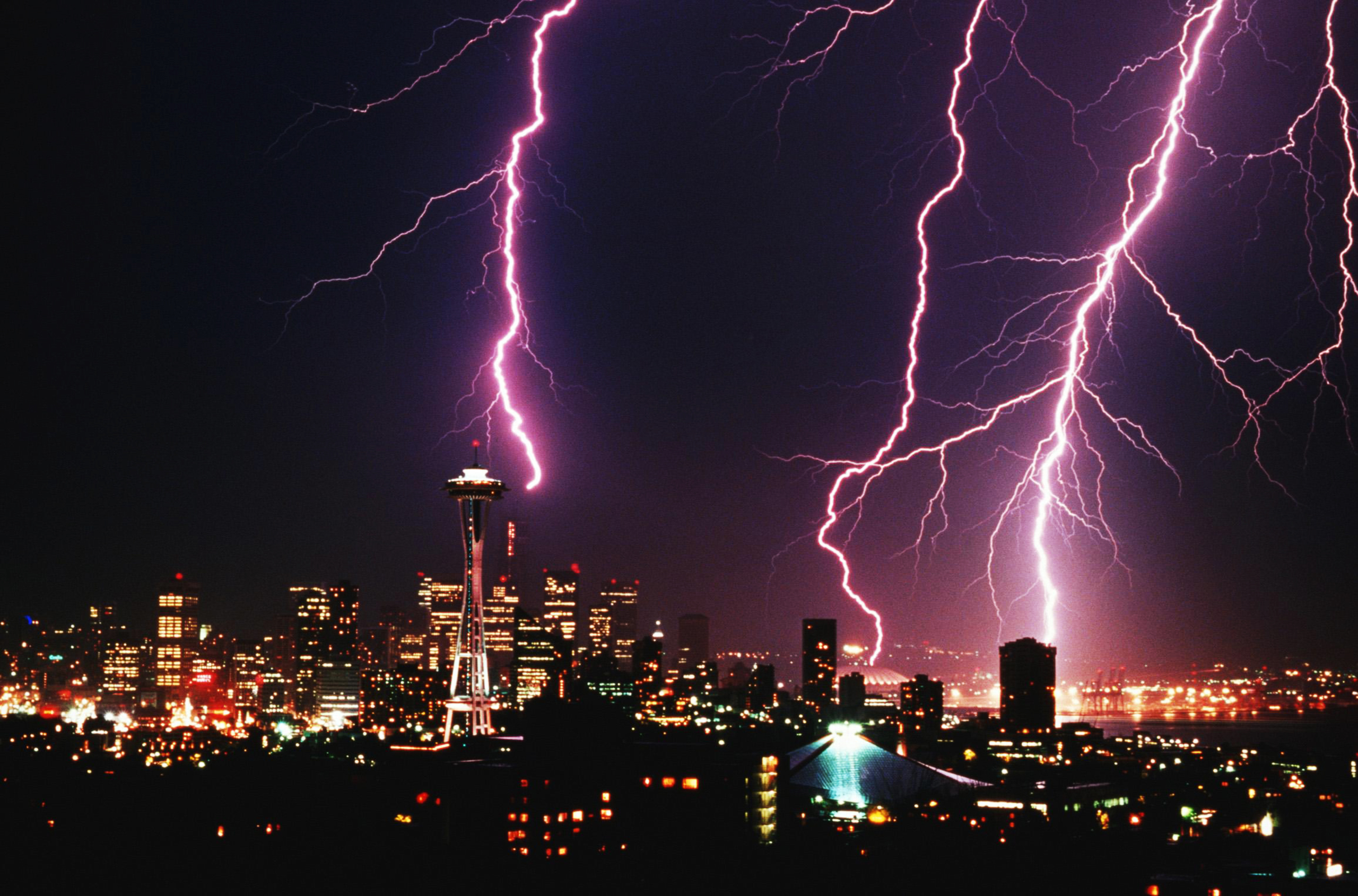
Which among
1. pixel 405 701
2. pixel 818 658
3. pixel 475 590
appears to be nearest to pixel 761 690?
pixel 818 658

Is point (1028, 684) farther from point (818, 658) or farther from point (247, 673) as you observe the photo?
point (247, 673)

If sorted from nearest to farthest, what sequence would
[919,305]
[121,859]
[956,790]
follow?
[919,305], [121,859], [956,790]

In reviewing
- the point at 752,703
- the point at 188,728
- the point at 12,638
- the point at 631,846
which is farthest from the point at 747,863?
the point at 12,638

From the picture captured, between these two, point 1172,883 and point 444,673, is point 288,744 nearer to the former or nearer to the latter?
point 444,673

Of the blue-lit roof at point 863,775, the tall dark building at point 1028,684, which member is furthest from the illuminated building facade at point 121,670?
the blue-lit roof at point 863,775

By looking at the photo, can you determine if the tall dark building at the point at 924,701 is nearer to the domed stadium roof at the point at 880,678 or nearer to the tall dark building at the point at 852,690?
the tall dark building at the point at 852,690

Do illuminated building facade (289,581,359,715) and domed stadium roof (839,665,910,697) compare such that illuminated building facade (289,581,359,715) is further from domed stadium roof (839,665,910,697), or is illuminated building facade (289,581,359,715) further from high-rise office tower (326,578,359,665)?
domed stadium roof (839,665,910,697)
